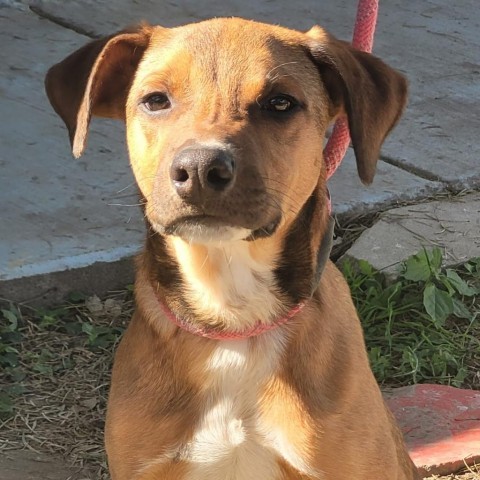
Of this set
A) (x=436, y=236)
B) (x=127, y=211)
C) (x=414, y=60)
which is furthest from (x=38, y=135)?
(x=414, y=60)

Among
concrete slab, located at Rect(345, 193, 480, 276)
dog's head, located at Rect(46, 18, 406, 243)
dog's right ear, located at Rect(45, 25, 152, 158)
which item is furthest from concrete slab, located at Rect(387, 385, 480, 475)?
dog's right ear, located at Rect(45, 25, 152, 158)

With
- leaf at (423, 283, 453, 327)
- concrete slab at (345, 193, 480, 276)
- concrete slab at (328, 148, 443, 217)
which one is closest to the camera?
leaf at (423, 283, 453, 327)

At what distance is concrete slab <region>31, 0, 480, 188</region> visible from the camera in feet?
21.4

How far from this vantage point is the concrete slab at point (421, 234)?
211 inches

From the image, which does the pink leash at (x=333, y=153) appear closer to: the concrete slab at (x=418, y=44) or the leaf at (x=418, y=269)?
the leaf at (x=418, y=269)

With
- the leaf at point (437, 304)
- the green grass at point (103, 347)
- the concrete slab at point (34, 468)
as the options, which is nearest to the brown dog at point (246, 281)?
the concrete slab at point (34, 468)

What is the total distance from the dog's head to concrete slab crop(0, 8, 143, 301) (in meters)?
1.50

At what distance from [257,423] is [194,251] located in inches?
22.0

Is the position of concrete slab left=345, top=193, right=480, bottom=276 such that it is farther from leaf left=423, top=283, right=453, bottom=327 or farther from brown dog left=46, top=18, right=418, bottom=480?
brown dog left=46, top=18, right=418, bottom=480

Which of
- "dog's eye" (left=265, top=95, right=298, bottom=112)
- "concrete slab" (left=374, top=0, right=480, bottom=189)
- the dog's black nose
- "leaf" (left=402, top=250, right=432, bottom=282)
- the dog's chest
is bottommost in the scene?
"concrete slab" (left=374, top=0, right=480, bottom=189)

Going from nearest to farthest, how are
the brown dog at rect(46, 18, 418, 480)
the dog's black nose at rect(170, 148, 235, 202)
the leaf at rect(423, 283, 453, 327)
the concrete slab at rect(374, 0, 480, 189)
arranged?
1. the dog's black nose at rect(170, 148, 235, 202)
2. the brown dog at rect(46, 18, 418, 480)
3. the leaf at rect(423, 283, 453, 327)
4. the concrete slab at rect(374, 0, 480, 189)

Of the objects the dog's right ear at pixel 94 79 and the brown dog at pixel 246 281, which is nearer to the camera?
the brown dog at pixel 246 281

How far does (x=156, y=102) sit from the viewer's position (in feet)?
11.1

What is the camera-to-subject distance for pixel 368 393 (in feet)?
11.3
